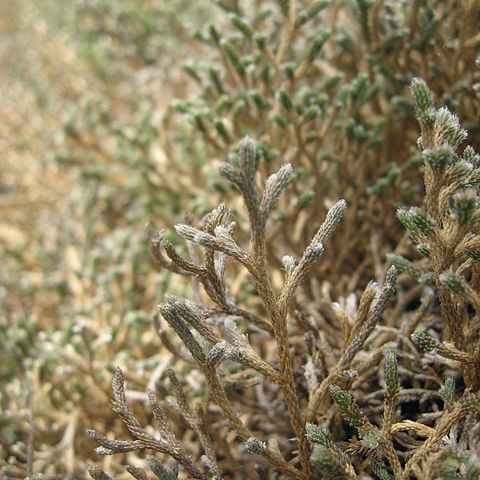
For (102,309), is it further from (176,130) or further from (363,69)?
(363,69)

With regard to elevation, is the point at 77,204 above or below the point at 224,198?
above

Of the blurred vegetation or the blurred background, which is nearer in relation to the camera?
the blurred vegetation

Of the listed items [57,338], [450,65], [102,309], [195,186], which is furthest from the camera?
[195,186]

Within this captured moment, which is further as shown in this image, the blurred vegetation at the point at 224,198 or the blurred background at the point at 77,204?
the blurred background at the point at 77,204

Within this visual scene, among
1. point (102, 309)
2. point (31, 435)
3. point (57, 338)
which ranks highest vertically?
point (102, 309)

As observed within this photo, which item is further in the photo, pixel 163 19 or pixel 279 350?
pixel 163 19

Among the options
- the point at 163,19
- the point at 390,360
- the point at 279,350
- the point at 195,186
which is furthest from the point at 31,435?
the point at 163,19

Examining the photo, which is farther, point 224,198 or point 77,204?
point 77,204

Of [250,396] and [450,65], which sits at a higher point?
[450,65]
